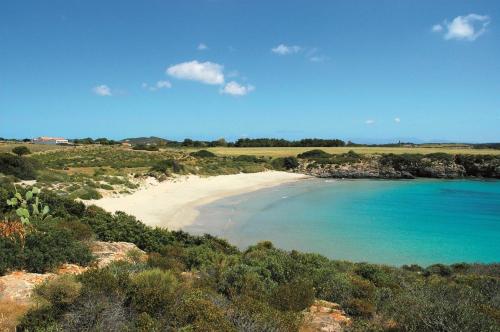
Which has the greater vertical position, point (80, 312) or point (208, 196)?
point (80, 312)

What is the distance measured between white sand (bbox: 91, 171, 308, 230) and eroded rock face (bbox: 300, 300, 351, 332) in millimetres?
15439

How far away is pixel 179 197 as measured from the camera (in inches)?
1340

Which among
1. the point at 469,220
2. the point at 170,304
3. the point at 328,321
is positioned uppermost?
the point at 170,304

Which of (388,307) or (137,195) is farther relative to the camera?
(137,195)

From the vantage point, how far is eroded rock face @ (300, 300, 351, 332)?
712 cm

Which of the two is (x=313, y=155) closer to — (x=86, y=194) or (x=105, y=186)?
(x=105, y=186)

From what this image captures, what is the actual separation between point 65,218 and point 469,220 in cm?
3036

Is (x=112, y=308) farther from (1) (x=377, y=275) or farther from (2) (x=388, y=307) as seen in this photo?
(1) (x=377, y=275)

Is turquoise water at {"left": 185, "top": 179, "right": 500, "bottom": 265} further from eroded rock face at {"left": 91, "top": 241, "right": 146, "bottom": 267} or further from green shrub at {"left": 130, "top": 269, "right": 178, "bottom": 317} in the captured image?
green shrub at {"left": 130, "top": 269, "right": 178, "bottom": 317}

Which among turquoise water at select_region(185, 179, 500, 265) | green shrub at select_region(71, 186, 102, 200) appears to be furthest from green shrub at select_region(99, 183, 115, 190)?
turquoise water at select_region(185, 179, 500, 265)

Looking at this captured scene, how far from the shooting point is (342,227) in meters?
26.4

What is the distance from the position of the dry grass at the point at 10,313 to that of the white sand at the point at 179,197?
627 inches

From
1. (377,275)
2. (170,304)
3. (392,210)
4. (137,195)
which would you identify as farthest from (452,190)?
(170,304)

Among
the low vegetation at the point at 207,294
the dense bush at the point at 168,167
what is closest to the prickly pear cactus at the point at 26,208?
the low vegetation at the point at 207,294
